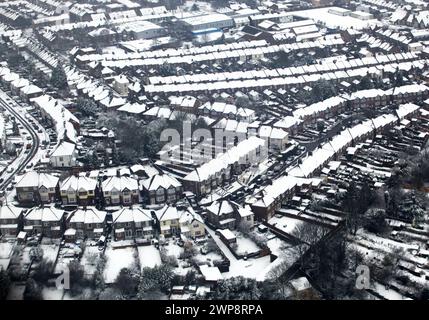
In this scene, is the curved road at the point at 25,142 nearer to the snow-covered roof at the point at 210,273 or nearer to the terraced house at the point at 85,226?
the terraced house at the point at 85,226

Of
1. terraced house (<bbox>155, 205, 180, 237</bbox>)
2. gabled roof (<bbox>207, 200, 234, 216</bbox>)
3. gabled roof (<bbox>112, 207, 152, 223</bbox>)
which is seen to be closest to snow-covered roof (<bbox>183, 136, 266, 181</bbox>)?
gabled roof (<bbox>207, 200, 234, 216</bbox>)

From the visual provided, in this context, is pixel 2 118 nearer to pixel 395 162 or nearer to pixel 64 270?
pixel 64 270

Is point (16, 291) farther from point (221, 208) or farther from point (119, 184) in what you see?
point (221, 208)

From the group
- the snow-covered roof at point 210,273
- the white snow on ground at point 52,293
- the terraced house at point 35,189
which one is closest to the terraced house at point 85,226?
the terraced house at point 35,189

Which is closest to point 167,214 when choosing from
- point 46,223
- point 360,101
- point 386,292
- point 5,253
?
point 46,223

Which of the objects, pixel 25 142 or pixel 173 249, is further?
pixel 25 142
